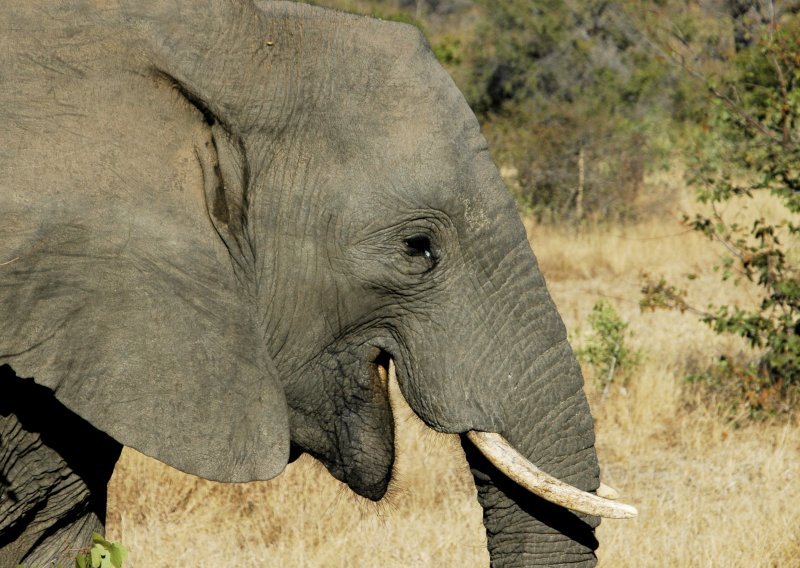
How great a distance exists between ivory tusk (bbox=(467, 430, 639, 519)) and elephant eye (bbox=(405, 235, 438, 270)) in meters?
0.46

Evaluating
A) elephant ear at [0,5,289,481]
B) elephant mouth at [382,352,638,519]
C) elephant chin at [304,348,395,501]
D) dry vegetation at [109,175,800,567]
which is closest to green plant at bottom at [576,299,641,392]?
dry vegetation at [109,175,800,567]

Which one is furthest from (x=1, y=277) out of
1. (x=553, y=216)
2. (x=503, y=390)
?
(x=553, y=216)

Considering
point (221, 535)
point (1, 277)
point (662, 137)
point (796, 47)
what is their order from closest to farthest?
point (1, 277) → point (221, 535) → point (796, 47) → point (662, 137)

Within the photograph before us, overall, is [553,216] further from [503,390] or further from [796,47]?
[503,390]

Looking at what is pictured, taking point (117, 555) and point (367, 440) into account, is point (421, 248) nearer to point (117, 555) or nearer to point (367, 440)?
point (367, 440)

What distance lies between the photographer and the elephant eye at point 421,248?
2.80m

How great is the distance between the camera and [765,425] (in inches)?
255

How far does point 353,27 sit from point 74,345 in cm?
97

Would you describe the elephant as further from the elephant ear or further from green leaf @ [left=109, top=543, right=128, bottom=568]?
green leaf @ [left=109, top=543, right=128, bottom=568]

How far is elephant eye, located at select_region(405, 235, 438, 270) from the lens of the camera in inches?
110

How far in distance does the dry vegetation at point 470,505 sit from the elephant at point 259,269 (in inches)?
18.7

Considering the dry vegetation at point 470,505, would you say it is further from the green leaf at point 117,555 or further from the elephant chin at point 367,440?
the green leaf at point 117,555

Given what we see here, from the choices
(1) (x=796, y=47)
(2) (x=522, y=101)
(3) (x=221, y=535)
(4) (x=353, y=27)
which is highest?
(4) (x=353, y=27)

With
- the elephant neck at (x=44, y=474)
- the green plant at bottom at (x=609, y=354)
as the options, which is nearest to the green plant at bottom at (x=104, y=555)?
the elephant neck at (x=44, y=474)
